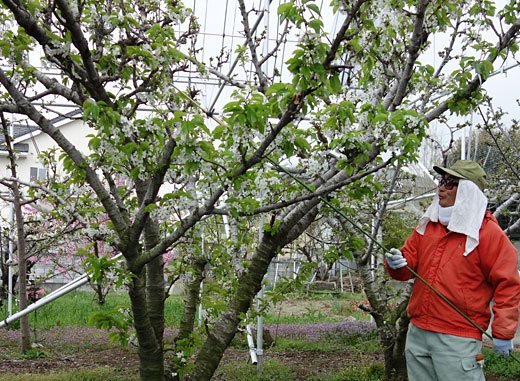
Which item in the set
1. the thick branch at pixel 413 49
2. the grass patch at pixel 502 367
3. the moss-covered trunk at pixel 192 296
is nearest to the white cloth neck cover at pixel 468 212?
the thick branch at pixel 413 49

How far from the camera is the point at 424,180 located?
8031 millimetres

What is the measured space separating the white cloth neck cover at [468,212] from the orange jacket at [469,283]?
5 centimetres

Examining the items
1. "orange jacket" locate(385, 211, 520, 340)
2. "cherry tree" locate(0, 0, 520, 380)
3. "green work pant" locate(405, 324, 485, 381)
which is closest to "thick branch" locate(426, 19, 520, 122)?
"cherry tree" locate(0, 0, 520, 380)

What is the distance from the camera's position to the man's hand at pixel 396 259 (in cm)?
312

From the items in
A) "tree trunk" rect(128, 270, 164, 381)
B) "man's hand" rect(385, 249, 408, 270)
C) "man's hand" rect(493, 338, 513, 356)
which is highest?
"man's hand" rect(385, 249, 408, 270)

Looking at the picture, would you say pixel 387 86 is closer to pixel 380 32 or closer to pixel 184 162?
pixel 380 32

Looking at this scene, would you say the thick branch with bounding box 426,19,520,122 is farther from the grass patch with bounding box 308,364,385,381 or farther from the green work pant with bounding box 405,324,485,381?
the grass patch with bounding box 308,364,385,381

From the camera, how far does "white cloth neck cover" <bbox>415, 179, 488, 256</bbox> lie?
2996mm

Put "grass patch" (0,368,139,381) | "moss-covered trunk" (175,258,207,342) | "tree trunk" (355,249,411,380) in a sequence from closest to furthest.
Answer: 1. "moss-covered trunk" (175,258,207,342)
2. "tree trunk" (355,249,411,380)
3. "grass patch" (0,368,139,381)

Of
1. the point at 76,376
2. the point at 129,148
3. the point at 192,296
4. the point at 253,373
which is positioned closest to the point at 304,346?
the point at 253,373

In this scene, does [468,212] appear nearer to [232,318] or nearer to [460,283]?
[460,283]

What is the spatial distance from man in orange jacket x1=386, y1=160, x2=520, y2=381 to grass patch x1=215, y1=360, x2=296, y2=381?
2.25 m

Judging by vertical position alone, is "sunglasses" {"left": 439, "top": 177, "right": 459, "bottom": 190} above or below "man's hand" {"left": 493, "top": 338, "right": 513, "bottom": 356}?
above

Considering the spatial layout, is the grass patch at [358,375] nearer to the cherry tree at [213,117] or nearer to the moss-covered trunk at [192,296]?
the moss-covered trunk at [192,296]
